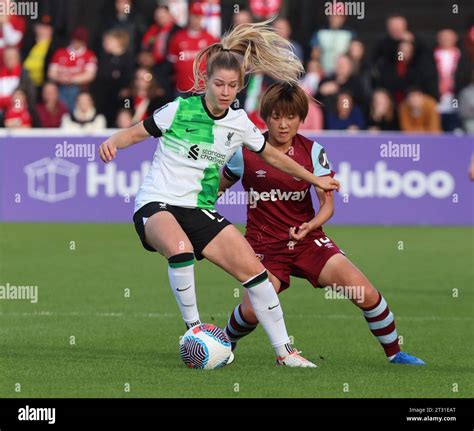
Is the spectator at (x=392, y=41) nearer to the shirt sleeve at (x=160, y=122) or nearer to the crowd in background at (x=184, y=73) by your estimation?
the crowd in background at (x=184, y=73)

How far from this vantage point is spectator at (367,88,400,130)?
21.0m

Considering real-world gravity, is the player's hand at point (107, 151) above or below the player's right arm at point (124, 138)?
below

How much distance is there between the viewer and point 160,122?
866 centimetres

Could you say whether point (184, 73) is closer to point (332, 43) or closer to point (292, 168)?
point (332, 43)

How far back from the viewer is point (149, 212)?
28.5ft

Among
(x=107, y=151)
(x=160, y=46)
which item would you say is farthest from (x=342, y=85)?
(x=107, y=151)

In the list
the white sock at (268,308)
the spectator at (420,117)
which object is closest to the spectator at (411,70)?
the spectator at (420,117)

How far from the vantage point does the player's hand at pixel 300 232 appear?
Answer: 882 centimetres

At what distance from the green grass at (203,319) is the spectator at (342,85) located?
285 centimetres

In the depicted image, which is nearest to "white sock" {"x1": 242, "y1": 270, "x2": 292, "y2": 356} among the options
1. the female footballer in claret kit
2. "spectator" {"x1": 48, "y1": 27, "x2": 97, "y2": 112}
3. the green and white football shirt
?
the female footballer in claret kit

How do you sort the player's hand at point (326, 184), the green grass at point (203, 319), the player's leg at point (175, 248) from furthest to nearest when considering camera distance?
the player's hand at point (326, 184)
the player's leg at point (175, 248)
the green grass at point (203, 319)
